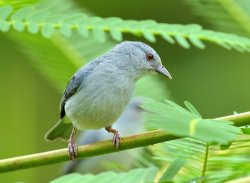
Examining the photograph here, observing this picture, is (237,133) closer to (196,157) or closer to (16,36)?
(196,157)

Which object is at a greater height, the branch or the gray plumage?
the branch

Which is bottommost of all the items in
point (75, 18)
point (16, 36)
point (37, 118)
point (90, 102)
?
point (37, 118)

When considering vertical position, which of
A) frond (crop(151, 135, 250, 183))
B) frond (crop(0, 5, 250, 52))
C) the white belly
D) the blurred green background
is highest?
frond (crop(0, 5, 250, 52))

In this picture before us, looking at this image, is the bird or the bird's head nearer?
the bird's head

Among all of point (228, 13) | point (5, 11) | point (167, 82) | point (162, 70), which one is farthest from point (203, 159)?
point (167, 82)

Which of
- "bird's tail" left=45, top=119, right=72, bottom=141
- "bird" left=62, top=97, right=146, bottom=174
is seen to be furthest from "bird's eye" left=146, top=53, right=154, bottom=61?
"bird" left=62, top=97, right=146, bottom=174

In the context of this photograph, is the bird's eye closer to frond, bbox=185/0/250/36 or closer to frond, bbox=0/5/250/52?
frond, bbox=185/0/250/36

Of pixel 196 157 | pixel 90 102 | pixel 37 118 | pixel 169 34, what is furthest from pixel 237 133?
pixel 37 118
